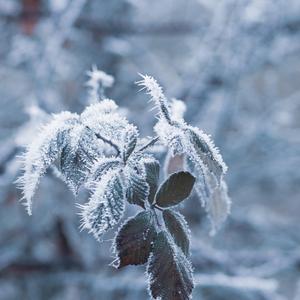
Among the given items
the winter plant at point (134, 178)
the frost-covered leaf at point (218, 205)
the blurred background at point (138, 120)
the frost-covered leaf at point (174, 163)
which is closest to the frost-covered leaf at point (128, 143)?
the winter plant at point (134, 178)

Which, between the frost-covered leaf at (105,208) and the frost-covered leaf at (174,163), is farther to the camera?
the frost-covered leaf at (174,163)

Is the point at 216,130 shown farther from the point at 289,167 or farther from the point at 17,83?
the point at 17,83

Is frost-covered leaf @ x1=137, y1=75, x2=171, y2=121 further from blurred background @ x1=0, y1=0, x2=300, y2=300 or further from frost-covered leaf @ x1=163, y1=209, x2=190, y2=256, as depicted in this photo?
blurred background @ x1=0, y1=0, x2=300, y2=300

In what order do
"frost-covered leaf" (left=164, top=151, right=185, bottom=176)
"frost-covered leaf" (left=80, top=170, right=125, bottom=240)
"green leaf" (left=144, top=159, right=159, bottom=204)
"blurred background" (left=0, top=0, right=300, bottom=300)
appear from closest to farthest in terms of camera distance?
"frost-covered leaf" (left=80, top=170, right=125, bottom=240) → "green leaf" (left=144, top=159, right=159, bottom=204) → "frost-covered leaf" (left=164, top=151, right=185, bottom=176) → "blurred background" (left=0, top=0, right=300, bottom=300)

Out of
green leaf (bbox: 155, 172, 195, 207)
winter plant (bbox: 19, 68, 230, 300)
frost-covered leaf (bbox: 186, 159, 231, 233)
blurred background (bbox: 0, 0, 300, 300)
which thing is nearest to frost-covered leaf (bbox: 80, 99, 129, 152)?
winter plant (bbox: 19, 68, 230, 300)

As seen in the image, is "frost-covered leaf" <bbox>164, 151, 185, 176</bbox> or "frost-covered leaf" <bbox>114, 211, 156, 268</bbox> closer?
"frost-covered leaf" <bbox>114, 211, 156, 268</bbox>

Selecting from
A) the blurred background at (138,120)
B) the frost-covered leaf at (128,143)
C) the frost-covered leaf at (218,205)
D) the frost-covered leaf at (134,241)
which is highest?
the blurred background at (138,120)

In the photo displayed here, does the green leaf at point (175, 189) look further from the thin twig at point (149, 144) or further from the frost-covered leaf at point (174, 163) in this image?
the frost-covered leaf at point (174, 163)

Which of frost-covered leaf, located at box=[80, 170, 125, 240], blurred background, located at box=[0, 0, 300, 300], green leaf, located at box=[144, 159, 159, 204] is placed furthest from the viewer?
blurred background, located at box=[0, 0, 300, 300]
